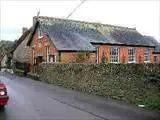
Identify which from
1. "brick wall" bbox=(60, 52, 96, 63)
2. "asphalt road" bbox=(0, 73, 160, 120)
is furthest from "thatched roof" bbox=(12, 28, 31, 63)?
"asphalt road" bbox=(0, 73, 160, 120)

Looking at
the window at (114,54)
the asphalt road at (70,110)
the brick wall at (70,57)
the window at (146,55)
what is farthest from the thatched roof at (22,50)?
the asphalt road at (70,110)

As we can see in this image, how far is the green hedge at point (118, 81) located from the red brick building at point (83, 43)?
815 cm

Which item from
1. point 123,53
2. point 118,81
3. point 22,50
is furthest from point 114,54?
point 118,81

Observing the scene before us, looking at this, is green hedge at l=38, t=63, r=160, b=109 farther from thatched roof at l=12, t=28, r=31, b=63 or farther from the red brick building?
thatched roof at l=12, t=28, r=31, b=63

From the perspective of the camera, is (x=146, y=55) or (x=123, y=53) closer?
(x=123, y=53)

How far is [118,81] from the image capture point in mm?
15984

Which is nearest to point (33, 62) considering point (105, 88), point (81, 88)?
point (81, 88)

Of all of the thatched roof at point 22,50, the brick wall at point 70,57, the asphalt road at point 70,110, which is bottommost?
the asphalt road at point 70,110

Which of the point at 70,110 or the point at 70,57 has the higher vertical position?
the point at 70,57

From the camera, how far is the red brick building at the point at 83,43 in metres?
31.0

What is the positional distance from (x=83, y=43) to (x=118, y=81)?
652 inches

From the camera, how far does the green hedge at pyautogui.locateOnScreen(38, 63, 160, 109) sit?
1383 cm

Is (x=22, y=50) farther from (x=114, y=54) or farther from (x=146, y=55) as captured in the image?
(x=146, y=55)

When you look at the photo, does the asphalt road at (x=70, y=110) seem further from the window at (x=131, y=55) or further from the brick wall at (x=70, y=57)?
the window at (x=131, y=55)
